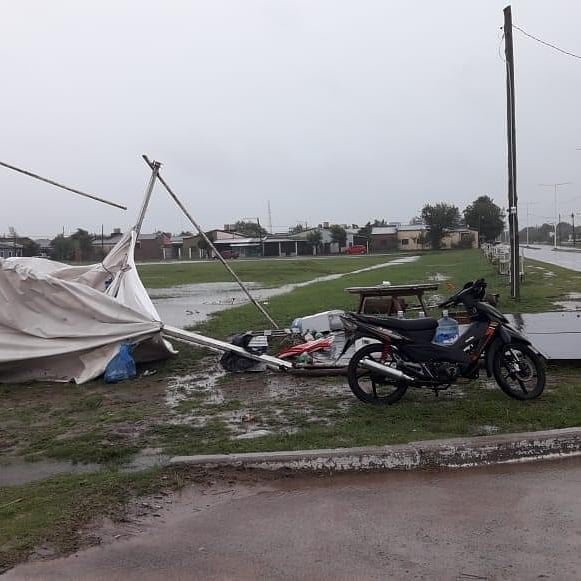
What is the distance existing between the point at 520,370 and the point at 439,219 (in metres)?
92.1

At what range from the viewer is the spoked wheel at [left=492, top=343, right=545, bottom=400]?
6.83 m

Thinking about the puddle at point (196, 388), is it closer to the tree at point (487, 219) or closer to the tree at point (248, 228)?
the tree at point (487, 219)

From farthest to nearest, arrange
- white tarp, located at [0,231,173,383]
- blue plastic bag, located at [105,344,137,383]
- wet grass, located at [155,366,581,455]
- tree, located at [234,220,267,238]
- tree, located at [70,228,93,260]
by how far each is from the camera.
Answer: tree, located at [234,220,267,238], tree, located at [70,228,93,260], white tarp, located at [0,231,173,383], blue plastic bag, located at [105,344,137,383], wet grass, located at [155,366,581,455]

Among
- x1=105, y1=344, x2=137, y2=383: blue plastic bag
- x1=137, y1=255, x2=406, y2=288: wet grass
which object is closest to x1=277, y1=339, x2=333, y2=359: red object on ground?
x1=105, y1=344, x2=137, y2=383: blue plastic bag

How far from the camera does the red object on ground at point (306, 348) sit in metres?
9.49

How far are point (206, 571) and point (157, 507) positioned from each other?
1.03 metres

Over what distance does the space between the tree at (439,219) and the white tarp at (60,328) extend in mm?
90085

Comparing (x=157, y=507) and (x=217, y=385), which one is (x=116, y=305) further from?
(x=157, y=507)

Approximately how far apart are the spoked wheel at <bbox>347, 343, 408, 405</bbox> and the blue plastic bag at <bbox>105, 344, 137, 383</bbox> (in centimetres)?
350

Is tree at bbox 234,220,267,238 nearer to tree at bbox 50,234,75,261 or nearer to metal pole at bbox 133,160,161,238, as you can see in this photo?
tree at bbox 50,234,75,261

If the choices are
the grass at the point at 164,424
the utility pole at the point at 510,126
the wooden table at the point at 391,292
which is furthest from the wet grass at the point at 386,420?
the utility pole at the point at 510,126

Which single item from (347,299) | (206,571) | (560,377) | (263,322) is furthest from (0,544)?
(347,299)

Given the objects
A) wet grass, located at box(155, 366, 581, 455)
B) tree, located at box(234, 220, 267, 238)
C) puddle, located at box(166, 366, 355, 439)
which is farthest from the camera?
tree, located at box(234, 220, 267, 238)

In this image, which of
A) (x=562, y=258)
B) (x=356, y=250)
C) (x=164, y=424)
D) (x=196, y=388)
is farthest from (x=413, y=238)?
(x=164, y=424)
